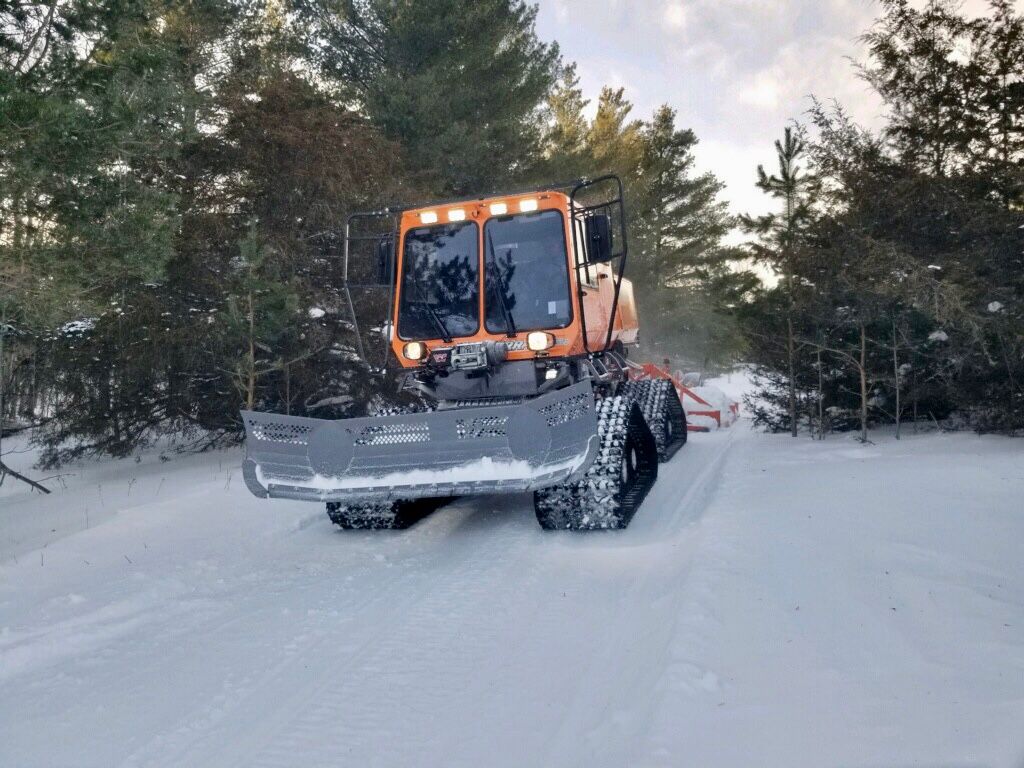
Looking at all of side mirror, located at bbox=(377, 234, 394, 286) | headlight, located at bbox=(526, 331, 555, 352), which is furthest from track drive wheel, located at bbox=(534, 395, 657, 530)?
side mirror, located at bbox=(377, 234, 394, 286)

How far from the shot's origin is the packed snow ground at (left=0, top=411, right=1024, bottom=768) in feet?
8.01

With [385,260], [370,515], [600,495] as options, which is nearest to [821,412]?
[600,495]

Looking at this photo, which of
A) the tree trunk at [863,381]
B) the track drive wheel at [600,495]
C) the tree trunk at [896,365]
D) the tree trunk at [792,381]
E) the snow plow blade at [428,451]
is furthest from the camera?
the tree trunk at [792,381]

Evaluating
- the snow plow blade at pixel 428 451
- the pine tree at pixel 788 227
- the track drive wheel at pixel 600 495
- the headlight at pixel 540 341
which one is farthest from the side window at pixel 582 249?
the pine tree at pixel 788 227

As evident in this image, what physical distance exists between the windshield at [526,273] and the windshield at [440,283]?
17 centimetres

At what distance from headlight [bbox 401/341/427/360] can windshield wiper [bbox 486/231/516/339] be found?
761mm

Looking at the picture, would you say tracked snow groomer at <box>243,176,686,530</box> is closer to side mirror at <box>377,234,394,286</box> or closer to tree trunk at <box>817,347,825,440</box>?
side mirror at <box>377,234,394,286</box>

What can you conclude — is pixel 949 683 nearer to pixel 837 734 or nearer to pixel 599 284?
pixel 837 734

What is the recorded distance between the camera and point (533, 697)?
2795 mm

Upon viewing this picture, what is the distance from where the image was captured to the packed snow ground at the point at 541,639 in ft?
8.01

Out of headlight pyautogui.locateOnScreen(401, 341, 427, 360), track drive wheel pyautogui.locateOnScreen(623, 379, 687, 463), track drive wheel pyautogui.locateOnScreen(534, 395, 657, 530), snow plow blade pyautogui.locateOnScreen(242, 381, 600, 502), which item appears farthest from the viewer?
track drive wheel pyautogui.locateOnScreen(623, 379, 687, 463)

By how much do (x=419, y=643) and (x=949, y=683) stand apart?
218 cm

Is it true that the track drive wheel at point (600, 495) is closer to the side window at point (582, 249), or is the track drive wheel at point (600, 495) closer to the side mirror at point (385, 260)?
the side window at point (582, 249)

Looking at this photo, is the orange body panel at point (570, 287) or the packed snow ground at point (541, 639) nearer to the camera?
the packed snow ground at point (541, 639)
